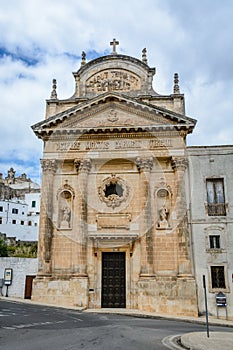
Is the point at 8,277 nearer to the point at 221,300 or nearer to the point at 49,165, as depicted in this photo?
the point at 49,165

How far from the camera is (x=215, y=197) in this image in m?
20.2

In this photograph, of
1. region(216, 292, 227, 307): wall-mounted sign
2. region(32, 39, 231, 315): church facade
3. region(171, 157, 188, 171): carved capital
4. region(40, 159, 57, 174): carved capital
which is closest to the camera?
region(216, 292, 227, 307): wall-mounted sign

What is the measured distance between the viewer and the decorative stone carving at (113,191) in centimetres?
2050

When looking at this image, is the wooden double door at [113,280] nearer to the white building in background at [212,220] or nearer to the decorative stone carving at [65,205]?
the decorative stone carving at [65,205]

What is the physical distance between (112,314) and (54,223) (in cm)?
630

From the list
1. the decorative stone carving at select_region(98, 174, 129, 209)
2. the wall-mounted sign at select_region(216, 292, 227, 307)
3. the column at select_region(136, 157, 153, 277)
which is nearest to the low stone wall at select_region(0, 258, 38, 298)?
the decorative stone carving at select_region(98, 174, 129, 209)

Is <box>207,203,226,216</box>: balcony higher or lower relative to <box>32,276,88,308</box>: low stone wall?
higher

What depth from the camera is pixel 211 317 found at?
1767 centimetres

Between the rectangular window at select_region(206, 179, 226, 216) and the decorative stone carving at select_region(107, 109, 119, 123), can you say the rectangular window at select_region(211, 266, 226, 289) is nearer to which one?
the rectangular window at select_region(206, 179, 226, 216)

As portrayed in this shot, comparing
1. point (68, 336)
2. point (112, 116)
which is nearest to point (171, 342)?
point (68, 336)

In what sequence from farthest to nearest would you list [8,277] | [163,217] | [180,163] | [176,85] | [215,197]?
[176,85] → [8,277] → [180,163] → [215,197] → [163,217]

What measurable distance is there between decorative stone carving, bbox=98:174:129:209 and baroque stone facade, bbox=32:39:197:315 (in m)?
0.06

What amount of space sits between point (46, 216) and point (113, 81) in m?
10.2

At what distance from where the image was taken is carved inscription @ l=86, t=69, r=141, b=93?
77.3ft
